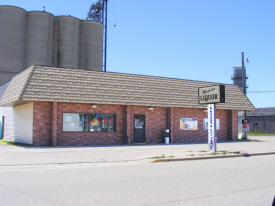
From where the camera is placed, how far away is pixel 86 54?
42281mm

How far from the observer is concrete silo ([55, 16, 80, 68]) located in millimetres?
40312

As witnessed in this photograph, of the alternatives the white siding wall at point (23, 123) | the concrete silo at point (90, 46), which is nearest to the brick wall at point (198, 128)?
the white siding wall at point (23, 123)

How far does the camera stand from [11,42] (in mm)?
36844

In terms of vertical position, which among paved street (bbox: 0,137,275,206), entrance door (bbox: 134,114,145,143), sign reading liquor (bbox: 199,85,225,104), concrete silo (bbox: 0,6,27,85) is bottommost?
paved street (bbox: 0,137,275,206)

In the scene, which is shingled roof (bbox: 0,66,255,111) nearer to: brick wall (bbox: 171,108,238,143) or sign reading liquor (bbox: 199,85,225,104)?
brick wall (bbox: 171,108,238,143)

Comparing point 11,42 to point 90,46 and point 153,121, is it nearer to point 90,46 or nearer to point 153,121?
point 90,46

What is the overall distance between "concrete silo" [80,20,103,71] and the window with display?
20559 millimetres

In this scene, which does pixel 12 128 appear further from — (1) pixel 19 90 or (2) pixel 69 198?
(2) pixel 69 198

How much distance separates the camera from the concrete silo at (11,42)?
1439 inches

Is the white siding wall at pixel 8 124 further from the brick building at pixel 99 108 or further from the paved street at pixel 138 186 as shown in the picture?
the paved street at pixel 138 186

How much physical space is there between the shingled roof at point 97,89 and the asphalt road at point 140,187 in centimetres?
928

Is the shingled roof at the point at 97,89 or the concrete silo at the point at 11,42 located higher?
the concrete silo at the point at 11,42

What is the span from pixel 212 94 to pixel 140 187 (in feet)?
34.1

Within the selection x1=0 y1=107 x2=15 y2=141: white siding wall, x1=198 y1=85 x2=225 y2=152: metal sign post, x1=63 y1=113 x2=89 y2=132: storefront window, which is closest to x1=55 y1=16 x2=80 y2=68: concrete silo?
x1=0 y1=107 x2=15 y2=141: white siding wall
